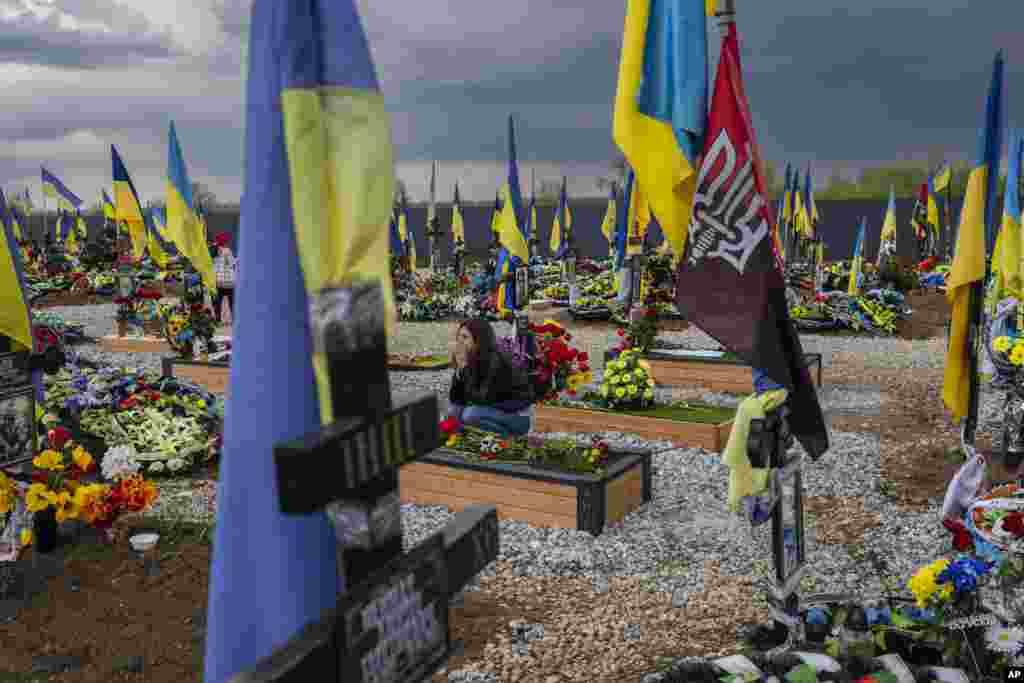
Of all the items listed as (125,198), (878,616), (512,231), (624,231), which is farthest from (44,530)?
(624,231)

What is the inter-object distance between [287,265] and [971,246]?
5862 millimetres

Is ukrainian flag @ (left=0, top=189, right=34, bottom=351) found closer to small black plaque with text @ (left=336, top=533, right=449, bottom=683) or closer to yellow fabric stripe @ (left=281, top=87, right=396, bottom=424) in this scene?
yellow fabric stripe @ (left=281, top=87, right=396, bottom=424)

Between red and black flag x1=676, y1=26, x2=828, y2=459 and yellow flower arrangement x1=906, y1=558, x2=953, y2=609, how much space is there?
0.75 metres

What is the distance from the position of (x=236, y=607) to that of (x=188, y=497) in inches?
233

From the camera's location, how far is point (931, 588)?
4141 millimetres

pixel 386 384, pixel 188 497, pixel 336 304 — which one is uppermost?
pixel 336 304

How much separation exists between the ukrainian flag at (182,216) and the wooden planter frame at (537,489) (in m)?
5.16

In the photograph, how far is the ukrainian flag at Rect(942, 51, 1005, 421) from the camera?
6.50 meters

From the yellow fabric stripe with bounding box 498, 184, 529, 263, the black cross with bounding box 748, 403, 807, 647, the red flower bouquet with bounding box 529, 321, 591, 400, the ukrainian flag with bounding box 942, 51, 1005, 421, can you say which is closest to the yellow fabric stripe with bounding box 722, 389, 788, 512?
the black cross with bounding box 748, 403, 807, 647

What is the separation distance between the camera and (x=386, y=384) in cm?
222

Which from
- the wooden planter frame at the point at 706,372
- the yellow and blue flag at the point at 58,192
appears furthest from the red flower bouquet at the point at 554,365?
the yellow and blue flag at the point at 58,192

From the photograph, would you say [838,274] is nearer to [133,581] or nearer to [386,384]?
[133,581]

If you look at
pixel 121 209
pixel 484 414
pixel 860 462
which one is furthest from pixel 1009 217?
pixel 121 209

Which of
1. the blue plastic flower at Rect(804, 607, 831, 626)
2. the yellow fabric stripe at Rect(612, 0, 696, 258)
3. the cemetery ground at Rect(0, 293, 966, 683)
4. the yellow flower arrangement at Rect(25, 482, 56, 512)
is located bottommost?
the cemetery ground at Rect(0, 293, 966, 683)
